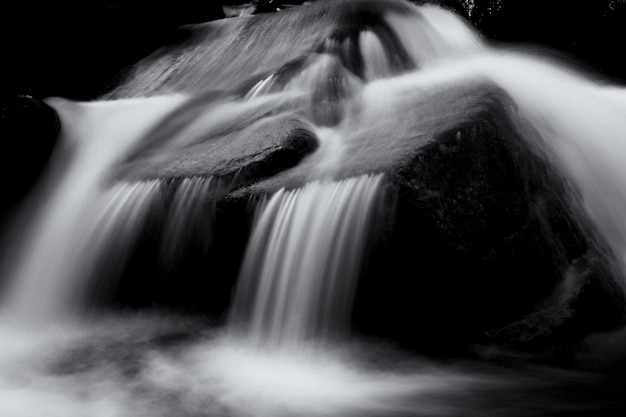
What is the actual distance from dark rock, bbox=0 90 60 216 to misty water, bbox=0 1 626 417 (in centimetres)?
16

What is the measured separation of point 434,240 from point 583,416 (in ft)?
4.00

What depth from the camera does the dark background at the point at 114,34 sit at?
26.0ft

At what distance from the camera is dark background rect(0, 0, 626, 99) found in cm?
794

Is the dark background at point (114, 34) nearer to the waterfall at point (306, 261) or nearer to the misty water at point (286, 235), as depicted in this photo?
the misty water at point (286, 235)

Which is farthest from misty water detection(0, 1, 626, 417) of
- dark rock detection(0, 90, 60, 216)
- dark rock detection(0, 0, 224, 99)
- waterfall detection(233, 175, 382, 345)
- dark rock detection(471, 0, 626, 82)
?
dark rock detection(471, 0, 626, 82)

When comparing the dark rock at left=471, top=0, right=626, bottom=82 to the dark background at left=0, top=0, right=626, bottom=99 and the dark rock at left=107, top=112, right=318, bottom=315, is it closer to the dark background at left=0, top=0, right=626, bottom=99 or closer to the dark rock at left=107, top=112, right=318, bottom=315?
the dark background at left=0, top=0, right=626, bottom=99

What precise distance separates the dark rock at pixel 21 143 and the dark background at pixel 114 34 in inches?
101

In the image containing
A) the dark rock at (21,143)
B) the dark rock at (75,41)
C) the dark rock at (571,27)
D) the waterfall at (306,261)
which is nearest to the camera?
the waterfall at (306,261)

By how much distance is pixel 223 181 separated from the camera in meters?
4.10

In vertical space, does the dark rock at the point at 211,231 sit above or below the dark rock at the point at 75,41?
below

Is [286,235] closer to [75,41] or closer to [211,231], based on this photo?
[211,231]

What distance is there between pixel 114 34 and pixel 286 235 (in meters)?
6.66

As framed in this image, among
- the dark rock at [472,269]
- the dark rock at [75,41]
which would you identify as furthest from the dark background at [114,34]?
the dark rock at [472,269]

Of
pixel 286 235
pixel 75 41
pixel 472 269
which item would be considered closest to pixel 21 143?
pixel 286 235
